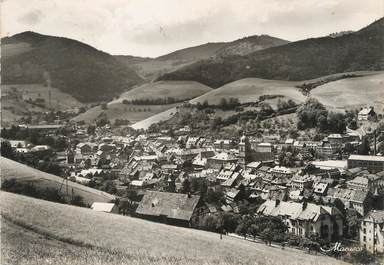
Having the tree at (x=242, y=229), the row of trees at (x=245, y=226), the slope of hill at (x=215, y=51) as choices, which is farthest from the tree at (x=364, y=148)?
the slope of hill at (x=215, y=51)

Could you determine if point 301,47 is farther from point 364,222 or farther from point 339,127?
point 364,222

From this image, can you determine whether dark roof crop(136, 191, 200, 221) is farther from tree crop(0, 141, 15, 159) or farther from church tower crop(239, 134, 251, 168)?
church tower crop(239, 134, 251, 168)

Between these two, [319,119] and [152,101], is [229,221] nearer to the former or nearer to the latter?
[319,119]

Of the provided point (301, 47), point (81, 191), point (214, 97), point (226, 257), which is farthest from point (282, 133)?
point (301, 47)

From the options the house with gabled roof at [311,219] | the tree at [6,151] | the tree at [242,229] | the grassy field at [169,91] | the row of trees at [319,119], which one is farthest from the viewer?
the grassy field at [169,91]

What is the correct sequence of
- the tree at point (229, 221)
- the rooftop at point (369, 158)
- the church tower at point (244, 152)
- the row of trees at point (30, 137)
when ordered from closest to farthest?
the tree at point (229, 221)
the row of trees at point (30, 137)
the rooftop at point (369, 158)
the church tower at point (244, 152)

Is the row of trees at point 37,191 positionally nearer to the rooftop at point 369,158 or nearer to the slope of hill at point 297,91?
the rooftop at point 369,158

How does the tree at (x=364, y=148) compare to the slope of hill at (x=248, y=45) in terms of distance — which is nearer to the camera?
the tree at (x=364, y=148)
